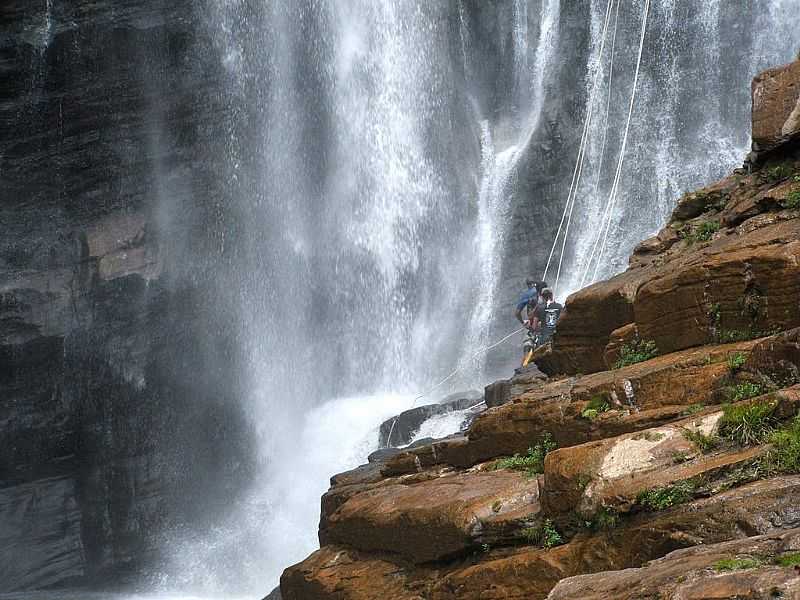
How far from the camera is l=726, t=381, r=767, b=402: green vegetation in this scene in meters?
6.36

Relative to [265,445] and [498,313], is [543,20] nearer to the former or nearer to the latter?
[498,313]

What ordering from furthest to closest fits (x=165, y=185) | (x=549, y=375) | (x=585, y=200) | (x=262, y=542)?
1. (x=165, y=185)
2. (x=585, y=200)
3. (x=262, y=542)
4. (x=549, y=375)

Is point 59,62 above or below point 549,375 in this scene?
above

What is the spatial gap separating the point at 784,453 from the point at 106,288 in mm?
27719

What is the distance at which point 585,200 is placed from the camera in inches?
1083

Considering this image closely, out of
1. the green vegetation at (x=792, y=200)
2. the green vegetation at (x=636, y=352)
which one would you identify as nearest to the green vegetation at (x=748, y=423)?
the green vegetation at (x=636, y=352)

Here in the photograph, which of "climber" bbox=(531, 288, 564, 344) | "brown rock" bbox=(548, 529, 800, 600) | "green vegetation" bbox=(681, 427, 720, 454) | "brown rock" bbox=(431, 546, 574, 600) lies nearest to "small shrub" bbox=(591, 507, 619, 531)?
"brown rock" bbox=(431, 546, 574, 600)

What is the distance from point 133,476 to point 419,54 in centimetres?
1694

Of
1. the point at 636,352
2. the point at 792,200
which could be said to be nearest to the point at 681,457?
the point at 636,352

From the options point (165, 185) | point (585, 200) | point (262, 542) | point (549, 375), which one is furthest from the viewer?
point (165, 185)

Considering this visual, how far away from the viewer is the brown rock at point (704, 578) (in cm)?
397

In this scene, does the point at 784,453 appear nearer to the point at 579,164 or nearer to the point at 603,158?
the point at 603,158

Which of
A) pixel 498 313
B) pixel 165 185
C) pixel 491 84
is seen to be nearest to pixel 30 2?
pixel 165 185

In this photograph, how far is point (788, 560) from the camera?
13.6 feet
